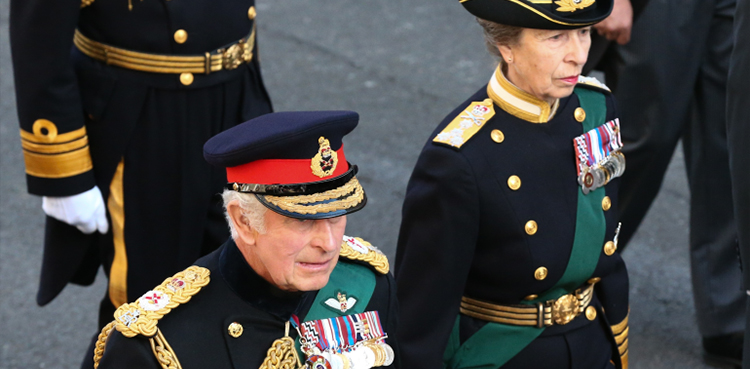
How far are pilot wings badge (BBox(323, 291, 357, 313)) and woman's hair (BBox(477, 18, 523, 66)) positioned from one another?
84 cm

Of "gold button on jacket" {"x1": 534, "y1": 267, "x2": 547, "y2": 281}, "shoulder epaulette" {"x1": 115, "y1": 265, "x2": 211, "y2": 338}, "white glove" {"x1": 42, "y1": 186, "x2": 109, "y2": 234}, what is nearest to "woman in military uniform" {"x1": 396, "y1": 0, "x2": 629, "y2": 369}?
"gold button on jacket" {"x1": 534, "y1": 267, "x2": 547, "y2": 281}

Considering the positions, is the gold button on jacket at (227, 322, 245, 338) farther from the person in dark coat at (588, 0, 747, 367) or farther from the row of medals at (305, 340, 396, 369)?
the person in dark coat at (588, 0, 747, 367)

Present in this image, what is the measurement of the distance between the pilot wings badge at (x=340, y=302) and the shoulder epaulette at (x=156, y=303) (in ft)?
0.95

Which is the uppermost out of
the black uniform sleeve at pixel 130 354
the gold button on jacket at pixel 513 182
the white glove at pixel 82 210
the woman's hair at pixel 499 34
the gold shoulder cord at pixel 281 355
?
the woman's hair at pixel 499 34

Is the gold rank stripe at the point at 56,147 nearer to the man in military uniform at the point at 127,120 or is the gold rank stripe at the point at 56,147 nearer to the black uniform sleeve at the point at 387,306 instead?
the man in military uniform at the point at 127,120

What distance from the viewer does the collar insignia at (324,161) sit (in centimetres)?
237

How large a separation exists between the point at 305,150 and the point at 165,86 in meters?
1.32

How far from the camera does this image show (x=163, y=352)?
7.57 ft

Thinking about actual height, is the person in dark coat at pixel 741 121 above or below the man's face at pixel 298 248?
below

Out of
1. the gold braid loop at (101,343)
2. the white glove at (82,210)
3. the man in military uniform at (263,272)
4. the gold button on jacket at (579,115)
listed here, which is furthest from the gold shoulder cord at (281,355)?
the white glove at (82,210)

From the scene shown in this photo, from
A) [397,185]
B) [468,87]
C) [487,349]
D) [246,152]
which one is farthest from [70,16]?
[468,87]

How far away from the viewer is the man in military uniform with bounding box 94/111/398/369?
232cm

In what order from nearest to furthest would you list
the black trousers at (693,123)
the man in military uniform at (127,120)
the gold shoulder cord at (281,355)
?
the gold shoulder cord at (281,355) → the man in military uniform at (127,120) → the black trousers at (693,123)

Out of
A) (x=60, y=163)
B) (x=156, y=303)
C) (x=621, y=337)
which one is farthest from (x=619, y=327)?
(x=60, y=163)
